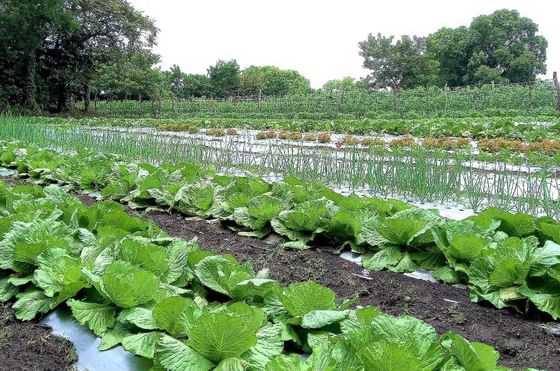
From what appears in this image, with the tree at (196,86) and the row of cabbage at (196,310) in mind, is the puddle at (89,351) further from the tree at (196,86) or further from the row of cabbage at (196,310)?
the tree at (196,86)

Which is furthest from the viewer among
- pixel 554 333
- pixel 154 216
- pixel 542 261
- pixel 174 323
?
pixel 154 216

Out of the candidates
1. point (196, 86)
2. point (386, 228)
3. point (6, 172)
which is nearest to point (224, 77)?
point (196, 86)

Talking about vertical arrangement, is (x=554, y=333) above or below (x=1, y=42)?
below

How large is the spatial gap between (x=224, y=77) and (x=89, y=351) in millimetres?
48278

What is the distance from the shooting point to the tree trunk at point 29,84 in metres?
26.0

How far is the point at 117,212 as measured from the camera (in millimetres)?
2775

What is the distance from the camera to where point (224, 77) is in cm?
A: 4862

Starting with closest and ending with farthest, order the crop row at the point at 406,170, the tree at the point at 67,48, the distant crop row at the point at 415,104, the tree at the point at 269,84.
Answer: the crop row at the point at 406,170, the distant crop row at the point at 415,104, the tree at the point at 67,48, the tree at the point at 269,84

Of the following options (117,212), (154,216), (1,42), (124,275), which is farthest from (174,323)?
(1,42)

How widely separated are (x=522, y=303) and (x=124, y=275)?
1.75m

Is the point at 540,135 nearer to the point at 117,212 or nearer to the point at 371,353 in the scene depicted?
the point at 117,212

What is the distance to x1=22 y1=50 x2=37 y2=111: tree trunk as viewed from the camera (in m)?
26.0

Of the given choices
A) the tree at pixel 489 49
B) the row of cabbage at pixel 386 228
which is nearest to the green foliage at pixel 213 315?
the row of cabbage at pixel 386 228

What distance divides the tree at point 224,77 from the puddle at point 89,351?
47.5m
